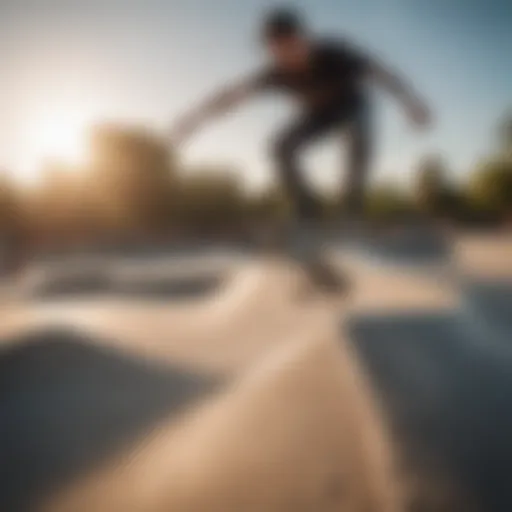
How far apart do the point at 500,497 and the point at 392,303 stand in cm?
165

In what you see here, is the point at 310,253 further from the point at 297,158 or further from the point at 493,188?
the point at 493,188

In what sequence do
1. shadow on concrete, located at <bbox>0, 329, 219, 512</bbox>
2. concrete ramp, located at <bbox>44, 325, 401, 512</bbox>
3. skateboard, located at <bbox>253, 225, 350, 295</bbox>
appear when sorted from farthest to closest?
skateboard, located at <bbox>253, 225, 350, 295</bbox> → shadow on concrete, located at <bbox>0, 329, 219, 512</bbox> → concrete ramp, located at <bbox>44, 325, 401, 512</bbox>

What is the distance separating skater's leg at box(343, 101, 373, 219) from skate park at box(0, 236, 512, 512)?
0.67 m

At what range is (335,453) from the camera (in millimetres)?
1291

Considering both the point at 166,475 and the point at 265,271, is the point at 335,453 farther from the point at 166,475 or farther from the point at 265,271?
the point at 265,271

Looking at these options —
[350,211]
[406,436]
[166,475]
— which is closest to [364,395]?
[406,436]

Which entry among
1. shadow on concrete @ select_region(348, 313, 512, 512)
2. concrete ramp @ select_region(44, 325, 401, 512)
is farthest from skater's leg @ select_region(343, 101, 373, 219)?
concrete ramp @ select_region(44, 325, 401, 512)

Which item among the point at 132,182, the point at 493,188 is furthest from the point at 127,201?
the point at 493,188

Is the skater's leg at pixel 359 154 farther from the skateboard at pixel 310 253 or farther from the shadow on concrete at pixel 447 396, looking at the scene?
the shadow on concrete at pixel 447 396

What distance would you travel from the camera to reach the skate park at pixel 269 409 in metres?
1.20

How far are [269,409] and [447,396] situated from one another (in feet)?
1.73

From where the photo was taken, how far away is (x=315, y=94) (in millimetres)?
2977

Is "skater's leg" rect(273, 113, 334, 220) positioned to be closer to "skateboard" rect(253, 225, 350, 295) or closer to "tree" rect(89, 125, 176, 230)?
"skateboard" rect(253, 225, 350, 295)

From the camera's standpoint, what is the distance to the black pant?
9.84 feet
